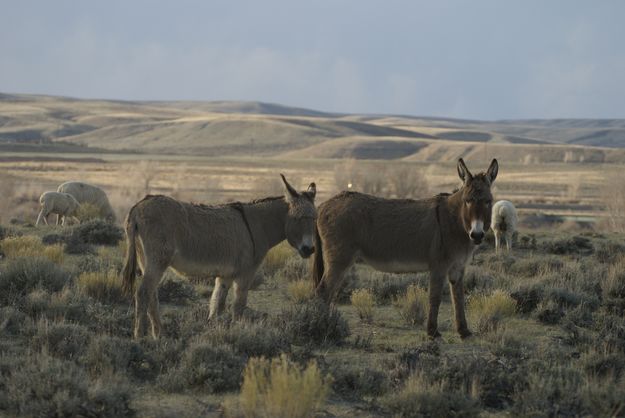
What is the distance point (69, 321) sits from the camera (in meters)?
10.5

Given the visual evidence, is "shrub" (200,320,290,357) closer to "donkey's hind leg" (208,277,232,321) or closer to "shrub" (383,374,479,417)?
"donkey's hind leg" (208,277,232,321)

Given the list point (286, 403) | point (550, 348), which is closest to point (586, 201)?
point (550, 348)

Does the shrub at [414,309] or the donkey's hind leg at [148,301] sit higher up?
the donkey's hind leg at [148,301]

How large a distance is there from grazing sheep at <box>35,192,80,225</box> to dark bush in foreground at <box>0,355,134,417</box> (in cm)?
2019

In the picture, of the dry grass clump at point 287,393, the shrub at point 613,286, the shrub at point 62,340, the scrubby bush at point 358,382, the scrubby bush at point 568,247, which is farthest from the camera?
the scrubby bush at point 568,247

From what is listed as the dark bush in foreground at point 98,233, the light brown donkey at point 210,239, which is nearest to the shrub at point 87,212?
the dark bush in foreground at point 98,233

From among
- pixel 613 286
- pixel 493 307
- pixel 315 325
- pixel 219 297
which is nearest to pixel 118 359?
pixel 219 297

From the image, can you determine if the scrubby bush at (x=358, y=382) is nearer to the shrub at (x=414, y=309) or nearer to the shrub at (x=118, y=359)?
the shrub at (x=118, y=359)

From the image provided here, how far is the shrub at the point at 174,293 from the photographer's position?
43.8ft

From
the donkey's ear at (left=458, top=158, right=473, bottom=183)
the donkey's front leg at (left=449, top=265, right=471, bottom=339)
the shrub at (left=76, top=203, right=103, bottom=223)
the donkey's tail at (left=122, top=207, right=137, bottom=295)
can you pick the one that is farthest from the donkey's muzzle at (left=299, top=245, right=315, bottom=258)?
the shrub at (left=76, top=203, right=103, bottom=223)

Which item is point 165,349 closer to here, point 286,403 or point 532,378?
point 286,403

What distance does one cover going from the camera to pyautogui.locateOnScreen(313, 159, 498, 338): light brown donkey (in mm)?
10961

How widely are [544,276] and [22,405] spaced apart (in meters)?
11.1

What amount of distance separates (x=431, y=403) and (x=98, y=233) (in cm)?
1429
